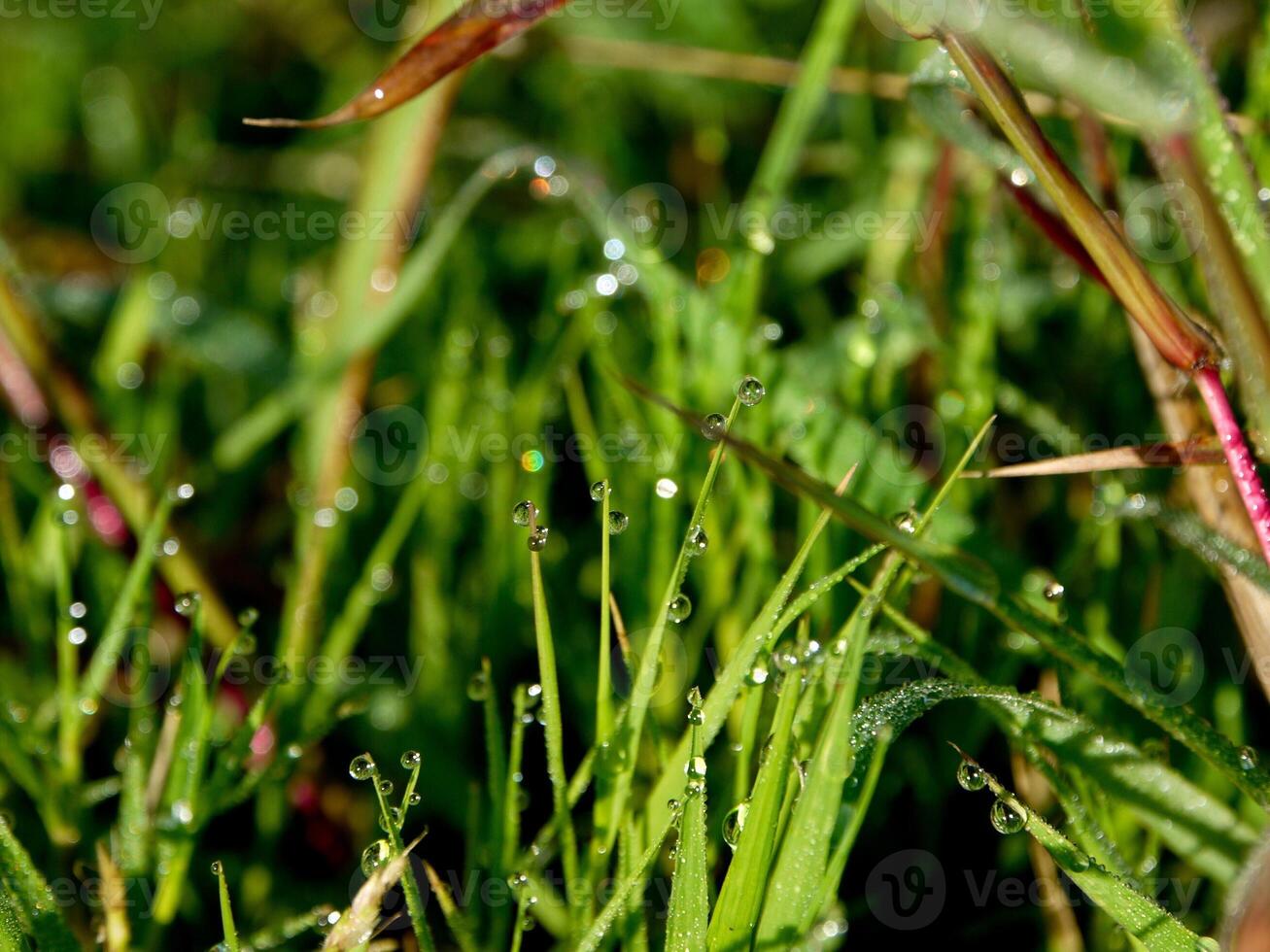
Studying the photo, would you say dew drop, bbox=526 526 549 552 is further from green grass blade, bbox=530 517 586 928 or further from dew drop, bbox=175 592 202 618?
dew drop, bbox=175 592 202 618

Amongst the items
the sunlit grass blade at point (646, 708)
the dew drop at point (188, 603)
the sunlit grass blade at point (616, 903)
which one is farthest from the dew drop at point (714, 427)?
the dew drop at point (188, 603)

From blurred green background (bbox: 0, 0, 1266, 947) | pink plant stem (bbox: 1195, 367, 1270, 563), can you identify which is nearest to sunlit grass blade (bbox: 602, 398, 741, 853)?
blurred green background (bbox: 0, 0, 1266, 947)

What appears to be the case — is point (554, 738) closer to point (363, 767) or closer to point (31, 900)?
point (363, 767)

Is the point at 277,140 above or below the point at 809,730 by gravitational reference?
above

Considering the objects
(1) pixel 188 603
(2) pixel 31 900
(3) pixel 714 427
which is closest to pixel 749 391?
(3) pixel 714 427

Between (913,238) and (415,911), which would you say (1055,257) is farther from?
(415,911)

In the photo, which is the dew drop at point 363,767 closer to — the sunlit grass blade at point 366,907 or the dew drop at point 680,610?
the sunlit grass blade at point 366,907

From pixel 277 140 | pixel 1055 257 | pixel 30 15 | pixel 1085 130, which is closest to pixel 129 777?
pixel 1085 130
